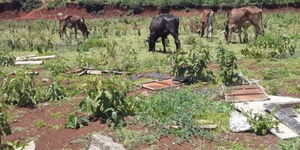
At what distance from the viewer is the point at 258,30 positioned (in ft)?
66.5

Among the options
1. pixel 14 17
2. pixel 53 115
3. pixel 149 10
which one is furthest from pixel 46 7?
pixel 53 115

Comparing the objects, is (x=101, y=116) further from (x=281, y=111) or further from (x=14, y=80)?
(x=281, y=111)

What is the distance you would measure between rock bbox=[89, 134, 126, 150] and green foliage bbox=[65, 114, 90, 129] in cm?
105

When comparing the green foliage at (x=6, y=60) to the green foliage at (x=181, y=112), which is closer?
the green foliage at (x=181, y=112)

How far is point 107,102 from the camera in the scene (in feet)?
29.2

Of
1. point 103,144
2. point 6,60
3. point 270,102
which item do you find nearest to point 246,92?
point 270,102

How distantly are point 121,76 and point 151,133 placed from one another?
514 centimetres

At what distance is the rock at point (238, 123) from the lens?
820 centimetres

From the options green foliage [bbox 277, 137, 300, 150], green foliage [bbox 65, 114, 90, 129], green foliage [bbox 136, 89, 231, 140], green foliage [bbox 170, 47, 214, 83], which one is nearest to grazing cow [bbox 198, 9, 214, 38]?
green foliage [bbox 170, 47, 214, 83]

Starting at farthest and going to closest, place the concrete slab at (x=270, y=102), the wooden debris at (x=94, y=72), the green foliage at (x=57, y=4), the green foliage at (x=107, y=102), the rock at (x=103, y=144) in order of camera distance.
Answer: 1. the green foliage at (x=57, y=4)
2. the wooden debris at (x=94, y=72)
3. the green foliage at (x=107, y=102)
4. the concrete slab at (x=270, y=102)
5. the rock at (x=103, y=144)

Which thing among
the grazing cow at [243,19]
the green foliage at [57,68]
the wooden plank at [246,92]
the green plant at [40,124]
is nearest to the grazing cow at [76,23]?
the grazing cow at [243,19]

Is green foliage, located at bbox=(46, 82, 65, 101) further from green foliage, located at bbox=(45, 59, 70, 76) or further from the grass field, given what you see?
green foliage, located at bbox=(45, 59, 70, 76)

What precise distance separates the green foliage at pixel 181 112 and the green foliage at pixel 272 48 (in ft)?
17.8

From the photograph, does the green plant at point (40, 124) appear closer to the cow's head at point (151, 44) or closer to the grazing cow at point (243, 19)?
the cow's head at point (151, 44)
